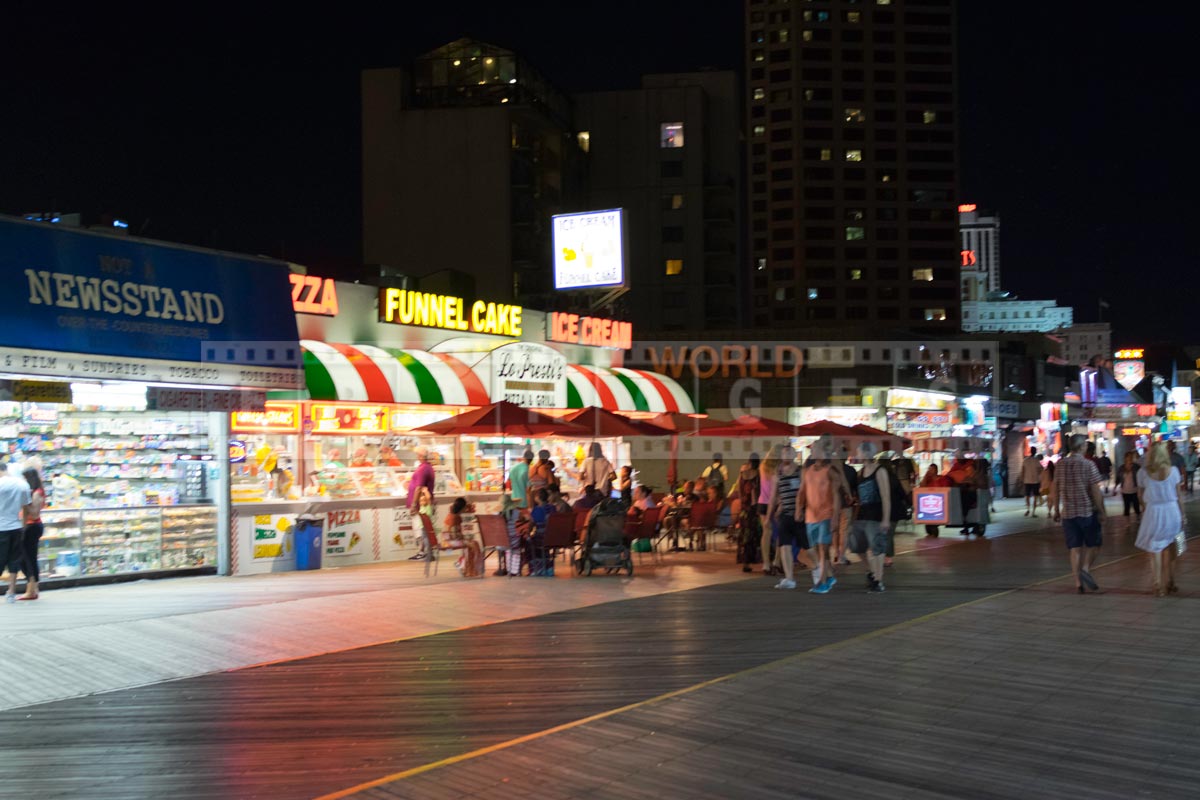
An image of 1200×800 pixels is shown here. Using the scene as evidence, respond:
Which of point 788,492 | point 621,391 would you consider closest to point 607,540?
point 788,492

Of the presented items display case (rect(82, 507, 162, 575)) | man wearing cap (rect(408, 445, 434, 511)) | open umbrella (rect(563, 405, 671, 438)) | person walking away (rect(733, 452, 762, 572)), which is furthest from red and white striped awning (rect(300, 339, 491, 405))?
person walking away (rect(733, 452, 762, 572))

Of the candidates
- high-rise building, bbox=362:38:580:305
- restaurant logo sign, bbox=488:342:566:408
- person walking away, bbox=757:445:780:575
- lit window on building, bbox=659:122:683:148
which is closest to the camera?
person walking away, bbox=757:445:780:575

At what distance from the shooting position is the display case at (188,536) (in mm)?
16281

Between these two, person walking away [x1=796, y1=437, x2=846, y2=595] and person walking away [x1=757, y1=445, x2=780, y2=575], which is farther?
person walking away [x1=757, y1=445, x2=780, y2=575]

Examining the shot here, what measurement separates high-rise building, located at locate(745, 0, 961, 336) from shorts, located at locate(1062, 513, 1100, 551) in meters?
114

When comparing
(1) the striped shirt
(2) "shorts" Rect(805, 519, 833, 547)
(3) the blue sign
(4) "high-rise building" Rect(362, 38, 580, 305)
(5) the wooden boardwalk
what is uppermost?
(4) "high-rise building" Rect(362, 38, 580, 305)

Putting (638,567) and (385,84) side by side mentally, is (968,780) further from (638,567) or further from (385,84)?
(385,84)

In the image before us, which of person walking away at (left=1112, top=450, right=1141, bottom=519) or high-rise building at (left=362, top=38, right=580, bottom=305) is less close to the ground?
high-rise building at (left=362, top=38, right=580, bottom=305)

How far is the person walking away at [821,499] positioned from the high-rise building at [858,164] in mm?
114491

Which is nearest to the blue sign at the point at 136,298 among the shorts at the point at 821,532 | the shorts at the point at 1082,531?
the shorts at the point at 821,532

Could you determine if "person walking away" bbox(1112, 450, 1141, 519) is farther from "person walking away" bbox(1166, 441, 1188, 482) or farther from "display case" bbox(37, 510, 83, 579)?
"display case" bbox(37, 510, 83, 579)

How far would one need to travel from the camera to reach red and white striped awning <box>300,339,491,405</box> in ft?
61.2

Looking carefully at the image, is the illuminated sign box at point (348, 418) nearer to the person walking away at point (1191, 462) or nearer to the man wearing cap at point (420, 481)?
the man wearing cap at point (420, 481)

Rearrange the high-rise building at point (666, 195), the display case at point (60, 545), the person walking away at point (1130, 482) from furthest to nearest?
the high-rise building at point (666, 195), the person walking away at point (1130, 482), the display case at point (60, 545)
